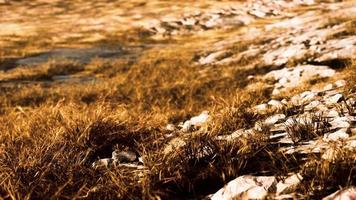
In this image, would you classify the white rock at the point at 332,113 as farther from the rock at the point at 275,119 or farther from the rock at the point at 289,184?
the rock at the point at 289,184

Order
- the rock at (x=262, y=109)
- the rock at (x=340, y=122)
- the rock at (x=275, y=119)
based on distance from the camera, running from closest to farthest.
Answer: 1. the rock at (x=340, y=122)
2. the rock at (x=275, y=119)
3. the rock at (x=262, y=109)

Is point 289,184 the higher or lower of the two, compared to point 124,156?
higher

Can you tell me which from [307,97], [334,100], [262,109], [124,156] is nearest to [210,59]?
[307,97]

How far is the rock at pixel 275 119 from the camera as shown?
253 inches

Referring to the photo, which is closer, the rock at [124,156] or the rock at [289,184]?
the rock at [289,184]

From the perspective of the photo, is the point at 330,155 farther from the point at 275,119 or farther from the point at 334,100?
the point at 334,100

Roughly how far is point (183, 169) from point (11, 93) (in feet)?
36.0

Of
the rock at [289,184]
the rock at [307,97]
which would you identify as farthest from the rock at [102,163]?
the rock at [307,97]

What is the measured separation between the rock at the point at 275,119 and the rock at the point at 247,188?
2162 millimetres

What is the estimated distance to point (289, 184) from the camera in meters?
4.11

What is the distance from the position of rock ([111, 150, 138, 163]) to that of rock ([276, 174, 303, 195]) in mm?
1921

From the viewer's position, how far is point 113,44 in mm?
29281

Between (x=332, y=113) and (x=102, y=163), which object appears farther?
(x=332, y=113)

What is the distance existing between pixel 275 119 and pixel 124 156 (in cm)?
221
